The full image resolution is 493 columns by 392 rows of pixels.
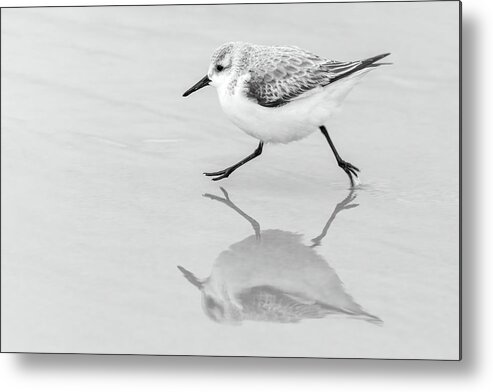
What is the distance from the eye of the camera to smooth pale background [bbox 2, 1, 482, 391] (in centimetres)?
342

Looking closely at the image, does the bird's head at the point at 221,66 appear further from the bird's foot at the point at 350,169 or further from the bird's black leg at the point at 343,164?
the bird's foot at the point at 350,169

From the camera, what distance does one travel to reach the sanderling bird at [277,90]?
11.9 feet

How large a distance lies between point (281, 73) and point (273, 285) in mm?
774

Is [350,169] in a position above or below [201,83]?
below

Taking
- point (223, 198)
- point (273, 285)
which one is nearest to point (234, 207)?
point (223, 198)

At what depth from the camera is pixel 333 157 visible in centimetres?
369

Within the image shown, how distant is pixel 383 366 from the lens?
135 inches

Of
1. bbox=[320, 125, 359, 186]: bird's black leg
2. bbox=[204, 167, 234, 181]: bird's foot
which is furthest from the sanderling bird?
bbox=[204, 167, 234, 181]: bird's foot

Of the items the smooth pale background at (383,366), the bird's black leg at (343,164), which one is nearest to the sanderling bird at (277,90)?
the bird's black leg at (343,164)

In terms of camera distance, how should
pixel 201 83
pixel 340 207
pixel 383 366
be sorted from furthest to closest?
pixel 201 83 → pixel 340 207 → pixel 383 366

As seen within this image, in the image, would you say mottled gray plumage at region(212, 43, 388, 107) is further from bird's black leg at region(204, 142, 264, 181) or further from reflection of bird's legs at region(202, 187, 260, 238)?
reflection of bird's legs at region(202, 187, 260, 238)

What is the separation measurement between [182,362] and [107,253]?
468mm

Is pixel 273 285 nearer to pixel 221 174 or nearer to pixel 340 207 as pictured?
pixel 340 207

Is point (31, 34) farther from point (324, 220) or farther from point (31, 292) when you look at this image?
point (324, 220)
